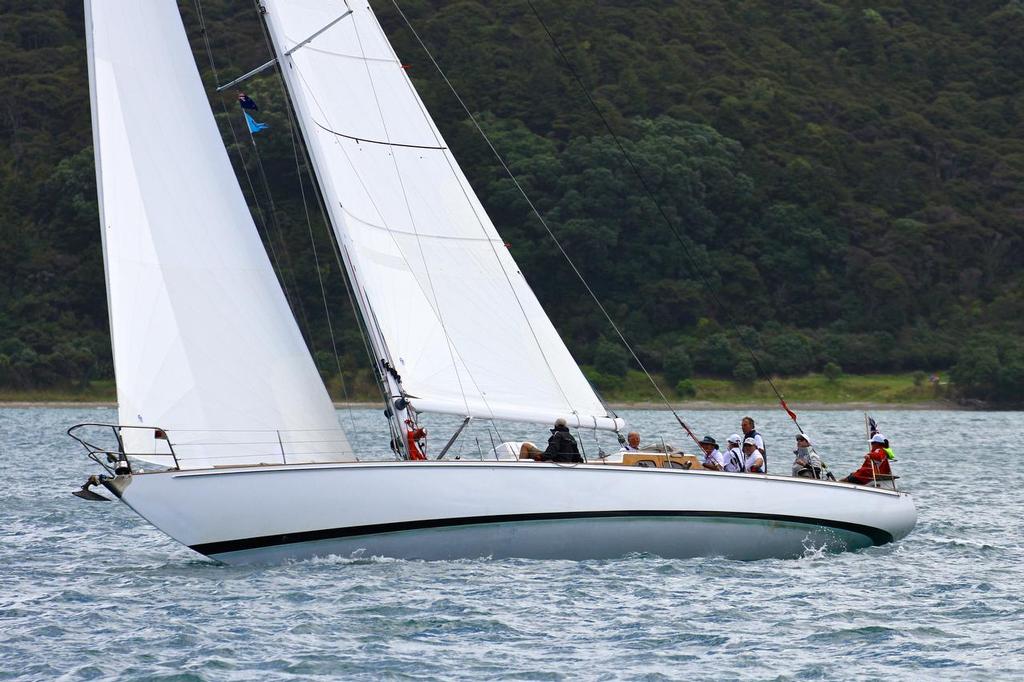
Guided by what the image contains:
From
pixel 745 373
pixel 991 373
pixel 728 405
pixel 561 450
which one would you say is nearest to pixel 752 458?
pixel 561 450

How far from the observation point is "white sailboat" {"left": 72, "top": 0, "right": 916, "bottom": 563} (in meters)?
13.9

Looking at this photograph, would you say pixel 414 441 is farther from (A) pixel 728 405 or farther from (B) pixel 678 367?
(B) pixel 678 367

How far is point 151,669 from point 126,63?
6.33 metres

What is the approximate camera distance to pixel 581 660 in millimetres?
11281

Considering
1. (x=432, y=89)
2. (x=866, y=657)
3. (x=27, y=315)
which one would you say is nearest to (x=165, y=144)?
(x=866, y=657)

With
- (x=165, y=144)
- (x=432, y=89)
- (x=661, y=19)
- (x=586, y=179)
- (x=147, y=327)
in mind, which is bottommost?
(x=147, y=327)

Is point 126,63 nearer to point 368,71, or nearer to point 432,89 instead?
point 368,71

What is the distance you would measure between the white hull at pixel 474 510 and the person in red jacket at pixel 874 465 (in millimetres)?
1097

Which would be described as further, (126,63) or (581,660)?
(126,63)

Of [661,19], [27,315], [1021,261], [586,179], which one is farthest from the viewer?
[661,19]

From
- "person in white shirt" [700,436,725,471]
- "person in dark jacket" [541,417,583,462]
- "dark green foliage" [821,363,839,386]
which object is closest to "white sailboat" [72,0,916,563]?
"person in dark jacket" [541,417,583,462]

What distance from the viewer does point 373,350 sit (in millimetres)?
15203

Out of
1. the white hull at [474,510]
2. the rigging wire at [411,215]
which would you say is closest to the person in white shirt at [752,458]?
the white hull at [474,510]

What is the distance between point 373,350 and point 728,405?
5218 cm
